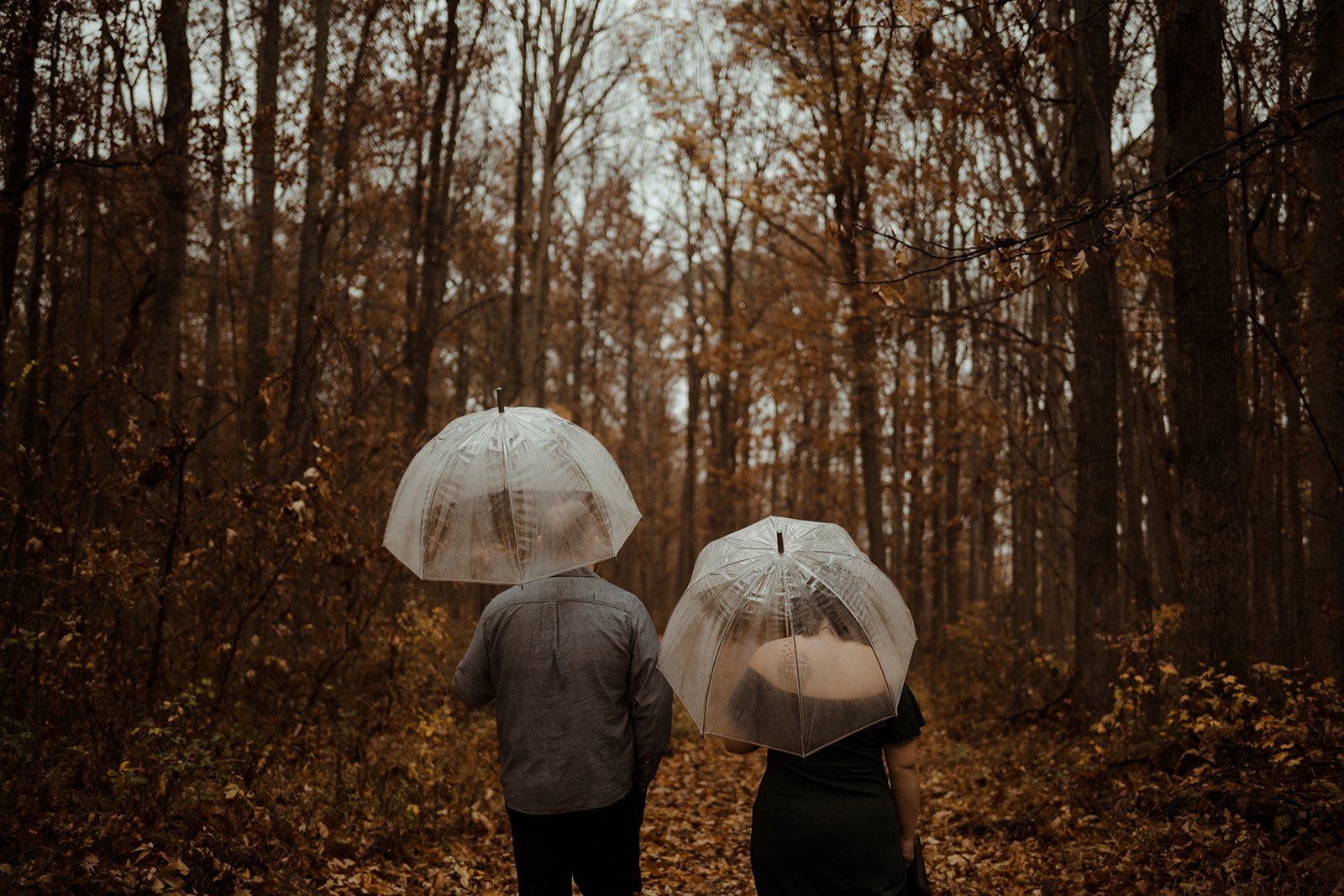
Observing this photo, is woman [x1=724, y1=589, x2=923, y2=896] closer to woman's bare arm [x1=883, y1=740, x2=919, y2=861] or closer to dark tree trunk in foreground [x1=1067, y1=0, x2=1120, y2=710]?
woman's bare arm [x1=883, y1=740, x2=919, y2=861]

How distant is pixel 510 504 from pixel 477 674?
71 centimetres

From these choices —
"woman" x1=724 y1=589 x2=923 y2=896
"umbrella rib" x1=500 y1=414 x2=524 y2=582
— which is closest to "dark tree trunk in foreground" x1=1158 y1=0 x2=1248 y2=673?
"woman" x1=724 y1=589 x2=923 y2=896

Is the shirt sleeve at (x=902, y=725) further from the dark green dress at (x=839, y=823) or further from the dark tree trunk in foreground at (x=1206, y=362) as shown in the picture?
the dark tree trunk in foreground at (x=1206, y=362)

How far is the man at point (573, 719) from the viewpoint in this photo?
369 cm

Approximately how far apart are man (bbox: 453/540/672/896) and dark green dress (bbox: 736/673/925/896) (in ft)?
2.09

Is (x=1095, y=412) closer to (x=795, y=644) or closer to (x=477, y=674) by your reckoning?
(x=795, y=644)

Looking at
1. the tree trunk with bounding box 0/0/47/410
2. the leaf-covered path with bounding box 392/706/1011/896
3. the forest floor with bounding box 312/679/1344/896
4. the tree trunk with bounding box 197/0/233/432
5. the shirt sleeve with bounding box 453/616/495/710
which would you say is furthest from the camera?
the tree trunk with bounding box 197/0/233/432

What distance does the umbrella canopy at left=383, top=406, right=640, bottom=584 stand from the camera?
3.91 meters

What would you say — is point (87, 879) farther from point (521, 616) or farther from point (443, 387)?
point (443, 387)

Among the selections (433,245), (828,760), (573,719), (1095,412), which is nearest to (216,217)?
(433,245)

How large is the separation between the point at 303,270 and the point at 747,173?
1073 cm

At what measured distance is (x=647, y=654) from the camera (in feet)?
12.4

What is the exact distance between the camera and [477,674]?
151 inches

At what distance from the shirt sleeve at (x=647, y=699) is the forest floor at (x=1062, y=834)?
3.25m
